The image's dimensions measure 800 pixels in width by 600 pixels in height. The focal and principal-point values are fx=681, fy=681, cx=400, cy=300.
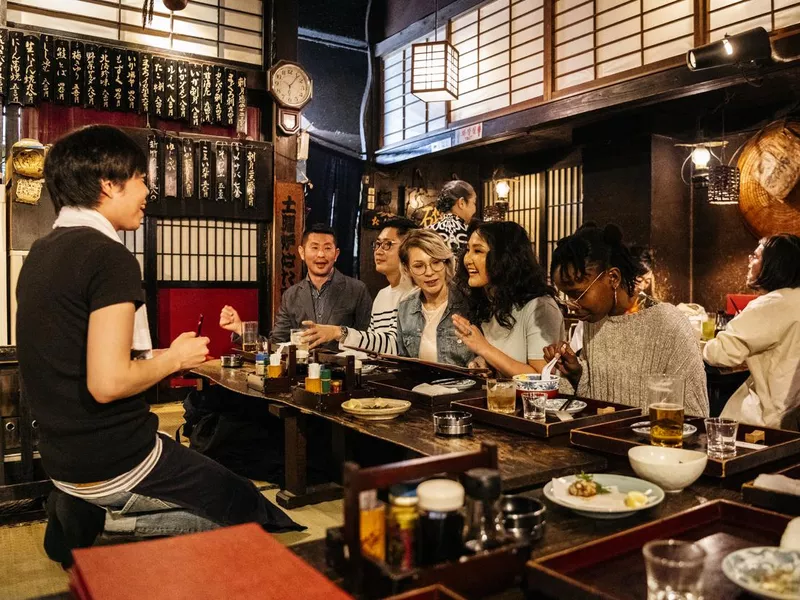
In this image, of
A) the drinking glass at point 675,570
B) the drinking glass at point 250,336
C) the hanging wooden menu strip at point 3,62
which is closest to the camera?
the drinking glass at point 675,570

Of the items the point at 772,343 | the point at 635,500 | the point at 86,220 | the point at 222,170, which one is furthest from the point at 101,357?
the point at 222,170

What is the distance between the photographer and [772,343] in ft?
11.4

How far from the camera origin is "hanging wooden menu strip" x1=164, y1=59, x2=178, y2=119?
24.1 feet

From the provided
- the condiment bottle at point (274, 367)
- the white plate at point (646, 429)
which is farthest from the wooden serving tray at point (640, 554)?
the condiment bottle at point (274, 367)

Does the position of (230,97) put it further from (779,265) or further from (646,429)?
(646,429)

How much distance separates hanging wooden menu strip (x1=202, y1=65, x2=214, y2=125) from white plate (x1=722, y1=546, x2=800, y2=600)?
24.3ft

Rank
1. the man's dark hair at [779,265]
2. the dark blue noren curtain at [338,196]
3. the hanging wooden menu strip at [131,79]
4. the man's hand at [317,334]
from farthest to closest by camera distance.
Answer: the dark blue noren curtain at [338,196] → the hanging wooden menu strip at [131,79] → the man's hand at [317,334] → the man's dark hair at [779,265]

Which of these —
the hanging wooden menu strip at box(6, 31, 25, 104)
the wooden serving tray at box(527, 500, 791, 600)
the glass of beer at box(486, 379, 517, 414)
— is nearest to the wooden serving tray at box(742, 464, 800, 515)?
the wooden serving tray at box(527, 500, 791, 600)

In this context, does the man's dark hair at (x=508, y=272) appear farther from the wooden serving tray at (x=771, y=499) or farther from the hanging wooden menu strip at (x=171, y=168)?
the hanging wooden menu strip at (x=171, y=168)

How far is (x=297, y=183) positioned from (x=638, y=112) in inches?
151

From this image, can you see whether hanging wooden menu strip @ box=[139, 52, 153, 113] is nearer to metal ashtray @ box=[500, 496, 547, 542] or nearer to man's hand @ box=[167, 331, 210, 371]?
man's hand @ box=[167, 331, 210, 371]

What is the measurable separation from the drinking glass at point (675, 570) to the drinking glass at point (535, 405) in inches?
48.9

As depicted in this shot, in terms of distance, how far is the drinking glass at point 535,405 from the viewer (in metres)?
2.35

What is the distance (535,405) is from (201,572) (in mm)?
1461
